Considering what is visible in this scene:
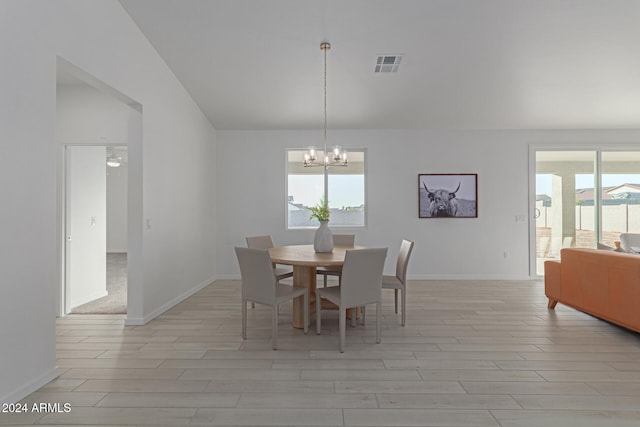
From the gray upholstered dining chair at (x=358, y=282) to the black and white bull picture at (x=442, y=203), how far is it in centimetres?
327

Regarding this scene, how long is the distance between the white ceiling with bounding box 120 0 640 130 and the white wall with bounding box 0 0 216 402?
1.87 feet

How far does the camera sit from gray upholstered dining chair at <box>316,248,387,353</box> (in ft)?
9.53

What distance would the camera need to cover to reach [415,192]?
603 cm

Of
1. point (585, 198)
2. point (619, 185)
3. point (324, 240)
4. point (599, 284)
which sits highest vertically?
point (619, 185)

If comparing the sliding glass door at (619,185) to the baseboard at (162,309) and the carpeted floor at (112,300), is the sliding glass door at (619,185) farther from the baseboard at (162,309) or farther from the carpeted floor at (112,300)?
the carpeted floor at (112,300)

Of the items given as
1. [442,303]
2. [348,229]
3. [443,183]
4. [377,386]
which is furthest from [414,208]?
[377,386]

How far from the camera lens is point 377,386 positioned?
2342 mm

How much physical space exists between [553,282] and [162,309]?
4.52 m

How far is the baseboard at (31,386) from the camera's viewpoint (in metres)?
2.12

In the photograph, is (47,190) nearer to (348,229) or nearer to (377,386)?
(377,386)

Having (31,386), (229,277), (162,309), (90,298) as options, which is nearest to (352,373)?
(31,386)

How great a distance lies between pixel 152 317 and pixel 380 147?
166 inches

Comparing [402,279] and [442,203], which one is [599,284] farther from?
[442,203]

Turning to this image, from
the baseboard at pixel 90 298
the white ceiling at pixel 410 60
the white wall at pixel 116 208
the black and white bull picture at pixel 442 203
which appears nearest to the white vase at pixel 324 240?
the white ceiling at pixel 410 60
